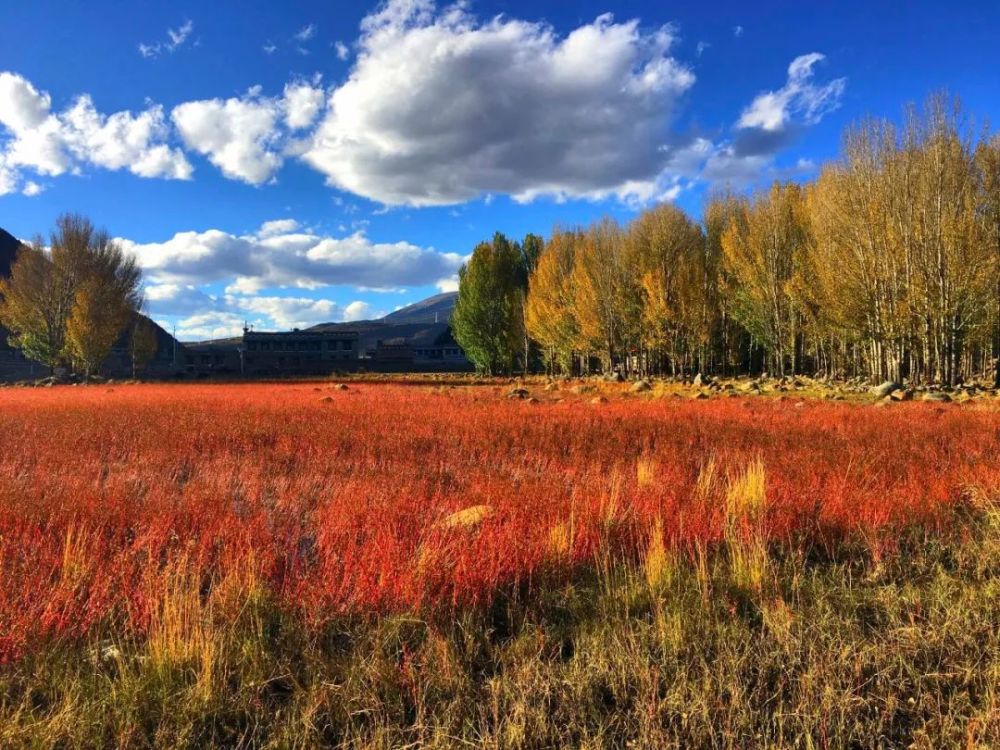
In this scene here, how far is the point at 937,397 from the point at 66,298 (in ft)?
214

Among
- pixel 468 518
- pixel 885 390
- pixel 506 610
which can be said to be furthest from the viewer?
pixel 885 390

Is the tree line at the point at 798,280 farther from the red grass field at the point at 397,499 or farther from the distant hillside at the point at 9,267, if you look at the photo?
the distant hillside at the point at 9,267

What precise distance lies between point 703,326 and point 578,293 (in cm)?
890

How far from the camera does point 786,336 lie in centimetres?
3184

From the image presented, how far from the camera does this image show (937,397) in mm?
17578

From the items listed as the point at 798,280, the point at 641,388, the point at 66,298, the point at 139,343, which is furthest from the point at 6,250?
the point at 798,280

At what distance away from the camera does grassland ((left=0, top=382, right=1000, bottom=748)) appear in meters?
2.47

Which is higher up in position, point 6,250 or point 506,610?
point 6,250

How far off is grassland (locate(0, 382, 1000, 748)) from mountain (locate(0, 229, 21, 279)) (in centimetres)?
11428

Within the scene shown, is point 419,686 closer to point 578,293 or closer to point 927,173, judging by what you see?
point 927,173

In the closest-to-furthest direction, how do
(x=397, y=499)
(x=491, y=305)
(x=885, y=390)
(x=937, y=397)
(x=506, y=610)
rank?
(x=506, y=610), (x=397, y=499), (x=937, y=397), (x=885, y=390), (x=491, y=305)

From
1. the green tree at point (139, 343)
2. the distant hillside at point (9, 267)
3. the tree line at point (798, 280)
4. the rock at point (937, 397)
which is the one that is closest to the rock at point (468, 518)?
the rock at point (937, 397)

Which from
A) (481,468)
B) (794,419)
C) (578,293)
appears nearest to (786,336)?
(578,293)

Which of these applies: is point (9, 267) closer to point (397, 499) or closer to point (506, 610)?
point (397, 499)
